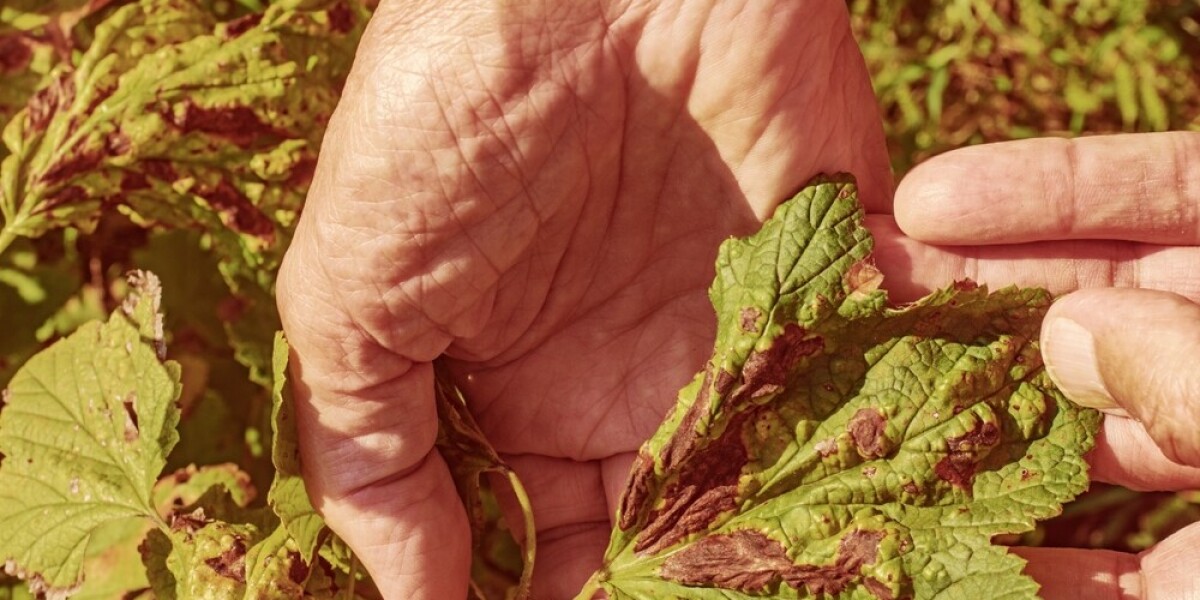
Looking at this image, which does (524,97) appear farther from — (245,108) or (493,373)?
(245,108)

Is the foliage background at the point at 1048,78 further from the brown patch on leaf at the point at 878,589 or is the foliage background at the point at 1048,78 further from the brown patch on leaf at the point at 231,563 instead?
the brown patch on leaf at the point at 231,563

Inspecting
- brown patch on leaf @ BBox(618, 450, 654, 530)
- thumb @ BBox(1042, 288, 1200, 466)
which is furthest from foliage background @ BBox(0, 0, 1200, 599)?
thumb @ BBox(1042, 288, 1200, 466)

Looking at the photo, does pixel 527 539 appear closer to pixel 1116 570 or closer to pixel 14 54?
pixel 1116 570

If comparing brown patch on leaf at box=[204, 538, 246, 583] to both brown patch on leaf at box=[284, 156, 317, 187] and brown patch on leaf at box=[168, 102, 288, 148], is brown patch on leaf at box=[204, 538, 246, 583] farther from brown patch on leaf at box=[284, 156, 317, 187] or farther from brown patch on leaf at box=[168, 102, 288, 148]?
brown patch on leaf at box=[168, 102, 288, 148]

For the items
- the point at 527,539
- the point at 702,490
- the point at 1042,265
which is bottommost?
the point at 527,539

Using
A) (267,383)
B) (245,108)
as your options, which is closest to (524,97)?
(245,108)

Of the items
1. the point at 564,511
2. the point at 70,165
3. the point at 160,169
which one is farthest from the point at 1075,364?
the point at 70,165
